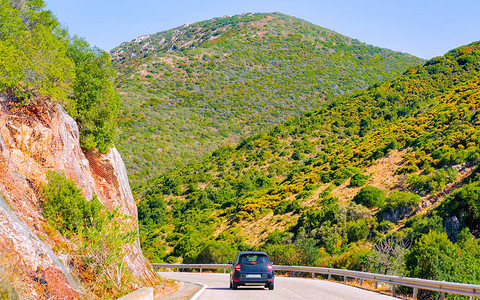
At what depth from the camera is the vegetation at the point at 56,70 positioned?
13898 mm

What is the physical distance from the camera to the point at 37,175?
12.9 meters

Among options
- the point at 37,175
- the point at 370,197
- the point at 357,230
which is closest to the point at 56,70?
the point at 37,175

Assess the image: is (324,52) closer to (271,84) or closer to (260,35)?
(260,35)

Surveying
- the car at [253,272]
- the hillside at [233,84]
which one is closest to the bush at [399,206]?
the car at [253,272]

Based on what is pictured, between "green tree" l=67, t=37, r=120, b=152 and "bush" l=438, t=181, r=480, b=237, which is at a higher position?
"green tree" l=67, t=37, r=120, b=152

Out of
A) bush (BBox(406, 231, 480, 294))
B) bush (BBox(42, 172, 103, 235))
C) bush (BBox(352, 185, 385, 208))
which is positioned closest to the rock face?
bush (BBox(42, 172, 103, 235))

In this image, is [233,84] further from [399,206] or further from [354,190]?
[399,206]

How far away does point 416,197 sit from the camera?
32.0 meters

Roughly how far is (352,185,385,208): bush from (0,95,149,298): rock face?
894 inches

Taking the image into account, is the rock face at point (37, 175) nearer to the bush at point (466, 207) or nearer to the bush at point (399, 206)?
the bush at point (466, 207)

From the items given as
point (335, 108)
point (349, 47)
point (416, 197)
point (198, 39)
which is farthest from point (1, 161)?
point (198, 39)

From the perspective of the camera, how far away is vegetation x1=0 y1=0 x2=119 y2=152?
13.9m

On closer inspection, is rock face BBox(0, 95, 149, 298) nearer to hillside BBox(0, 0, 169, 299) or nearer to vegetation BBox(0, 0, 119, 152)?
hillside BBox(0, 0, 169, 299)

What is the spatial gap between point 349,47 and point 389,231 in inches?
3915
